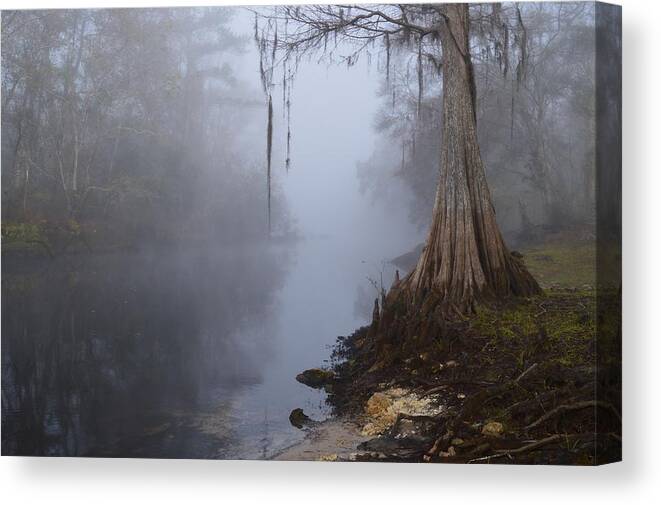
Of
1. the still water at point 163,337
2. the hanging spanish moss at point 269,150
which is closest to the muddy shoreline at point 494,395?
the still water at point 163,337

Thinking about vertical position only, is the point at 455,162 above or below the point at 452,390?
above

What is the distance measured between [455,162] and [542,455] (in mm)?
2089

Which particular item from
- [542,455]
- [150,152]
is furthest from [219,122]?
[542,455]

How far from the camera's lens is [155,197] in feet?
18.2

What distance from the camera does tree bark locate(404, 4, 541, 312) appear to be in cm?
550

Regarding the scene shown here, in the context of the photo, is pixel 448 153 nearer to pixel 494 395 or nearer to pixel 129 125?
pixel 494 395

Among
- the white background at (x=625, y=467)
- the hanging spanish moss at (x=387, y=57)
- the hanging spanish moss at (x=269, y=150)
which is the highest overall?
the hanging spanish moss at (x=387, y=57)

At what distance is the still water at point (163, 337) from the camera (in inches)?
216

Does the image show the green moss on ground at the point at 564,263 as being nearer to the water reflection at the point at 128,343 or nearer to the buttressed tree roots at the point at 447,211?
the buttressed tree roots at the point at 447,211

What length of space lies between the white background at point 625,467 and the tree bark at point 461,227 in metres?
0.90

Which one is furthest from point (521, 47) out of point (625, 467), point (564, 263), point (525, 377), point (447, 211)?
point (625, 467)

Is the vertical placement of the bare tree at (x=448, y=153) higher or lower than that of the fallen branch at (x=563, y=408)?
higher

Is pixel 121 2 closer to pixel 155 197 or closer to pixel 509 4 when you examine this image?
pixel 155 197

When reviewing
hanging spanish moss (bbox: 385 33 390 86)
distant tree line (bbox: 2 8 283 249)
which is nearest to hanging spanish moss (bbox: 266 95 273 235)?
distant tree line (bbox: 2 8 283 249)
